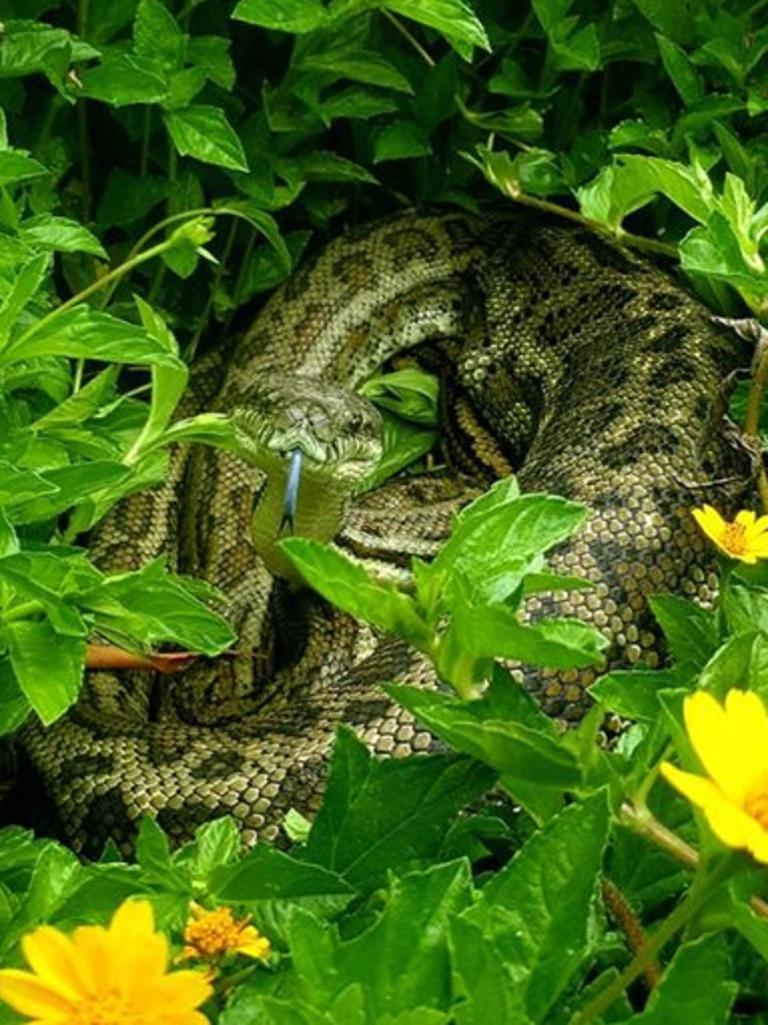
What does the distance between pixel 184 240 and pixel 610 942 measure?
1.48m

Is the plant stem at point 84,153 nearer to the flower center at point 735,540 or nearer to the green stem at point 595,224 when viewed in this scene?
the green stem at point 595,224

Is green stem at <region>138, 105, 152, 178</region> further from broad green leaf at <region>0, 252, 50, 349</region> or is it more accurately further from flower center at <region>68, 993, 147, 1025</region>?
flower center at <region>68, 993, 147, 1025</region>

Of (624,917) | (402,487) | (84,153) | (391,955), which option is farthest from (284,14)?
(391,955)

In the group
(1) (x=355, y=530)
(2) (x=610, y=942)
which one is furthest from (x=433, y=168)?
(2) (x=610, y=942)

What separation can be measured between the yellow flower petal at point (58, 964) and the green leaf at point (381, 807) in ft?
1.68

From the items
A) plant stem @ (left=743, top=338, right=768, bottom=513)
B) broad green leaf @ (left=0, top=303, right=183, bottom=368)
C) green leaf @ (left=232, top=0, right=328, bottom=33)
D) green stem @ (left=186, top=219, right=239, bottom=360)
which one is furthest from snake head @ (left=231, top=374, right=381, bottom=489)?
broad green leaf @ (left=0, top=303, right=183, bottom=368)

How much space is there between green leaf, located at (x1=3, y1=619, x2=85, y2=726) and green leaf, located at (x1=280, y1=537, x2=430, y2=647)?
47cm

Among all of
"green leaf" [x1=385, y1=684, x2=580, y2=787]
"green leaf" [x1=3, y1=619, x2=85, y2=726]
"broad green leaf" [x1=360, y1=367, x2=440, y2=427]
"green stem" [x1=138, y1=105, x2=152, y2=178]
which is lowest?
"broad green leaf" [x1=360, y1=367, x2=440, y2=427]

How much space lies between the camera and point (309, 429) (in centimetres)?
366

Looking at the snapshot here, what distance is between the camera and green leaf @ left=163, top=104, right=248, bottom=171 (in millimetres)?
3430

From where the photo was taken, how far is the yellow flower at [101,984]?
4.71 ft

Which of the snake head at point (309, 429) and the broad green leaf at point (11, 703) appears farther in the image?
the snake head at point (309, 429)

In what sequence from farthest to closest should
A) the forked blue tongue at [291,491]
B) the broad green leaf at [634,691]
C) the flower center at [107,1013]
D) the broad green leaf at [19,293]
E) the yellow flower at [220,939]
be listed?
the forked blue tongue at [291,491] < the broad green leaf at [19,293] < the broad green leaf at [634,691] < the yellow flower at [220,939] < the flower center at [107,1013]

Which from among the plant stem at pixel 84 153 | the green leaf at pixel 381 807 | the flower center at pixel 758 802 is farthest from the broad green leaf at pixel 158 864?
the plant stem at pixel 84 153
